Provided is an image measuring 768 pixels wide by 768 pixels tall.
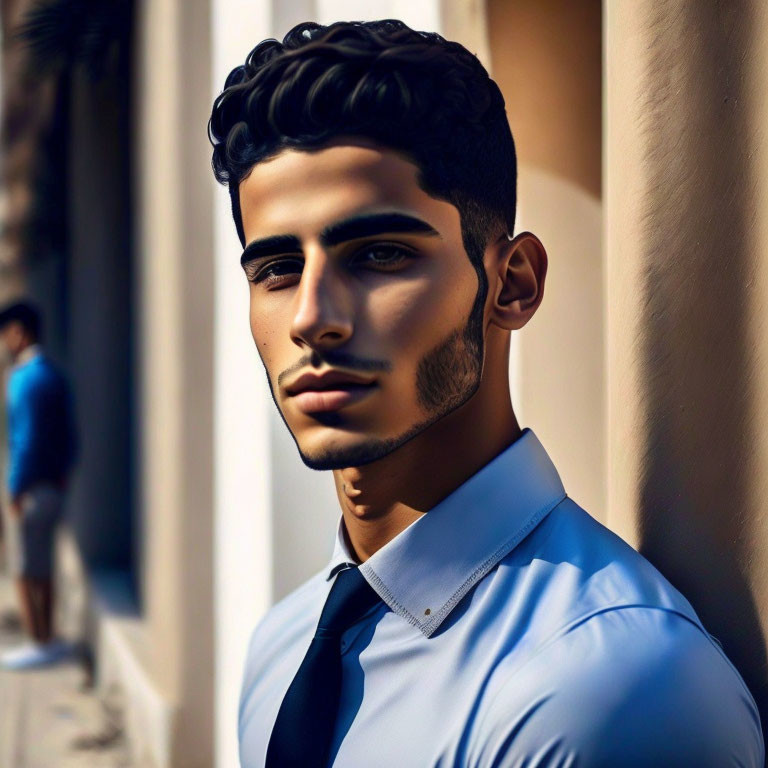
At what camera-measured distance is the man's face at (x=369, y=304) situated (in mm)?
1316

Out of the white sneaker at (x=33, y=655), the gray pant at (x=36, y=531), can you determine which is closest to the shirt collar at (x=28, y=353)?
the gray pant at (x=36, y=531)

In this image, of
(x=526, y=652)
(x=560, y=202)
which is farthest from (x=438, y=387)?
(x=560, y=202)

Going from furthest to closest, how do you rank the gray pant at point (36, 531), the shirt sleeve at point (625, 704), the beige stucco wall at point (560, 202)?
the gray pant at point (36, 531), the beige stucco wall at point (560, 202), the shirt sleeve at point (625, 704)

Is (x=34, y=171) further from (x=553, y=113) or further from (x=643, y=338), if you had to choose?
(x=643, y=338)

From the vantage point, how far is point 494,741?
124cm

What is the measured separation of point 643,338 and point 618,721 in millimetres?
578

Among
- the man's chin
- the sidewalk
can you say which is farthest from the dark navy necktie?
the sidewalk

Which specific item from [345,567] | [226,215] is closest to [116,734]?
[226,215]

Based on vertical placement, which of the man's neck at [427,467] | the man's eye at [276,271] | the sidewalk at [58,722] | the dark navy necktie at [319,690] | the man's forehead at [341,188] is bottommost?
the sidewalk at [58,722]

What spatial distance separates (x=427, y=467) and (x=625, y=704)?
414 mm

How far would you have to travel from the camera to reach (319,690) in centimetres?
149

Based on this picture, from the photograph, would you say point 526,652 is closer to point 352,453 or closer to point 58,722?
point 352,453

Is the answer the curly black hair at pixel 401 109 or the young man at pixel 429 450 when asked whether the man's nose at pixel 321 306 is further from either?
the curly black hair at pixel 401 109

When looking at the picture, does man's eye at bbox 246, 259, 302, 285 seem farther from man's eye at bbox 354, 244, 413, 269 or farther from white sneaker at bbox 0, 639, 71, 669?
white sneaker at bbox 0, 639, 71, 669
